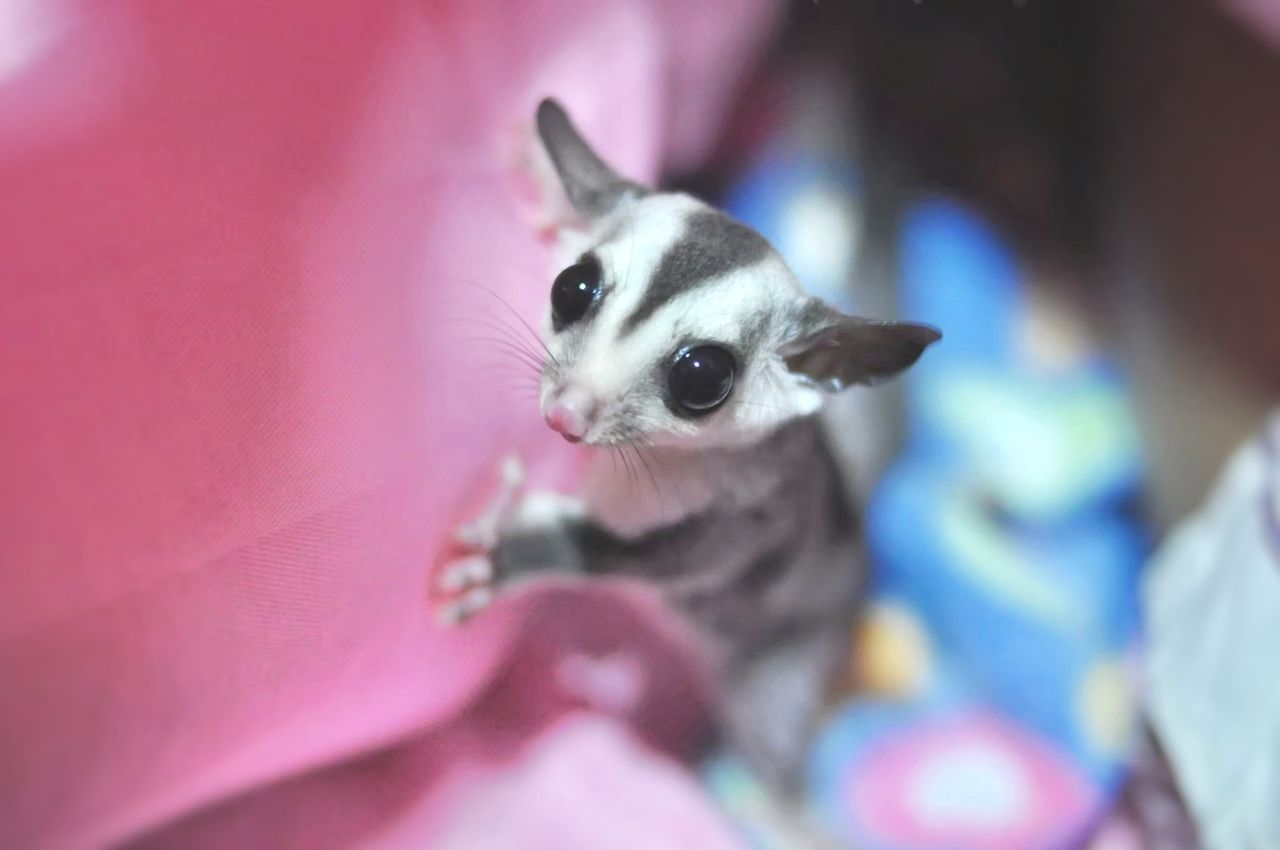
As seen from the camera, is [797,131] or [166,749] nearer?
[166,749]

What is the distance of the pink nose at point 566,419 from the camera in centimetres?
100

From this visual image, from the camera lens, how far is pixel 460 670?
1.25m

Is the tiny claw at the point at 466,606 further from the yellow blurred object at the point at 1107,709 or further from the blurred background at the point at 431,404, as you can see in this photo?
the yellow blurred object at the point at 1107,709

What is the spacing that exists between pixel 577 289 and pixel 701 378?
0.48 ft

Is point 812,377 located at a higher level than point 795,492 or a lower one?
higher

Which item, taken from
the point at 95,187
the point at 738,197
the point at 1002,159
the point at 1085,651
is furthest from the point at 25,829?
the point at 1002,159

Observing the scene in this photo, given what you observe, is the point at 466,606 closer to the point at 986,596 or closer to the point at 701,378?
the point at 701,378

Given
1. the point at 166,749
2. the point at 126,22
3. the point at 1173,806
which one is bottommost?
the point at 1173,806

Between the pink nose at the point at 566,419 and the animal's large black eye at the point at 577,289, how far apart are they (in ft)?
0.34

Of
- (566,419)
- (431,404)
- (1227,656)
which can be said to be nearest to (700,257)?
(566,419)

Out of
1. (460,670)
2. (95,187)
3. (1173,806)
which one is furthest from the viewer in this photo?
(1173,806)

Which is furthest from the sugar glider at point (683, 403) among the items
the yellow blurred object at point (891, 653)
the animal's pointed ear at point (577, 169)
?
the yellow blurred object at point (891, 653)

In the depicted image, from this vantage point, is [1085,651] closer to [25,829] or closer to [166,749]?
[166,749]

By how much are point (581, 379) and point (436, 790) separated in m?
0.66
